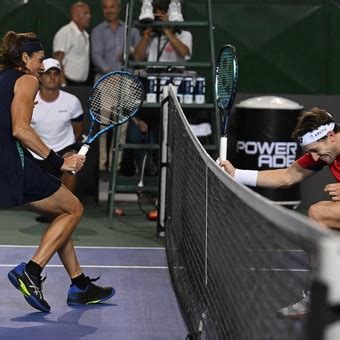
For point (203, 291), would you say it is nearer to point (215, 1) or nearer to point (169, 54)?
A: point (169, 54)

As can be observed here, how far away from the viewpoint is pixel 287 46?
14.6 metres

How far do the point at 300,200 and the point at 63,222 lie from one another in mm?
5564

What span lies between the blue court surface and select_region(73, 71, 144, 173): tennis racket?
1081mm

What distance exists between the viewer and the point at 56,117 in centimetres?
1078

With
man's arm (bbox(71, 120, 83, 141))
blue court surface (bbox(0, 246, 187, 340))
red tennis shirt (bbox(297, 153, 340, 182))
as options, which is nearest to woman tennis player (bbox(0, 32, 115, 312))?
blue court surface (bbox(0, 246, 187, 340))

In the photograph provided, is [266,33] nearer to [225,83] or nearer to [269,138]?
[269,138]

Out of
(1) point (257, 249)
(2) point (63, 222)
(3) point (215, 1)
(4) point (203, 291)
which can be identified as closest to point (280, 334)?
(1) point (257, 249)

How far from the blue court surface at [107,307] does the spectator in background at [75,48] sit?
14.8 ft

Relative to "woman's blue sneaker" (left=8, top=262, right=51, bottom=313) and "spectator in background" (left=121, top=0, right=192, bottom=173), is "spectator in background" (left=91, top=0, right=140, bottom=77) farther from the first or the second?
"woman's blue sneaker" (left=8, top=262, right=51, bottom=313)

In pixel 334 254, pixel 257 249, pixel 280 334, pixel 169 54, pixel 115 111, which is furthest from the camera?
pixel 169 54

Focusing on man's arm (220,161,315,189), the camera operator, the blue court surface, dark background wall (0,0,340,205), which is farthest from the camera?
dark background wall (0,0,340,205)

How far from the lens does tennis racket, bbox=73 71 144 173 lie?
7.31 meters

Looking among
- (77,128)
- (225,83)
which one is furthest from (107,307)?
(77,128)

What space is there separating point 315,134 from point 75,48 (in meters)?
6.91
